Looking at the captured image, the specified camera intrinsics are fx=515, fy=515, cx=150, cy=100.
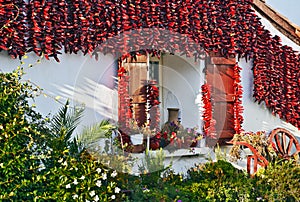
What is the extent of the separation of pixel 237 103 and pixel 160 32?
158cm

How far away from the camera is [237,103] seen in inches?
273

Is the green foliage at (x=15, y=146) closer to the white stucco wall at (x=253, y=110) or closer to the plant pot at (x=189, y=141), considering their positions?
the plant pot at (x=189, y=141)

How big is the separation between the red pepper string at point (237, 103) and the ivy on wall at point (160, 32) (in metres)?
0.28

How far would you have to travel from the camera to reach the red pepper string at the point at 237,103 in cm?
686

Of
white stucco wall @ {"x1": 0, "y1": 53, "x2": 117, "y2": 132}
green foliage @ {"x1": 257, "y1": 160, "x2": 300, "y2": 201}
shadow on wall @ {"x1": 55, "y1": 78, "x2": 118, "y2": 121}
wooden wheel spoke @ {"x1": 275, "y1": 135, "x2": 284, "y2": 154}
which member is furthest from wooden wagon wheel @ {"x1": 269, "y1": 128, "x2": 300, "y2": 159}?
white stucco wall @ {"x1": 0, "y1": 53, "x2": 117, "y2": 132}

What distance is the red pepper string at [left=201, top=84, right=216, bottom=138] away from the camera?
6582 mm

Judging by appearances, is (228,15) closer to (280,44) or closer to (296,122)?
(280,44)

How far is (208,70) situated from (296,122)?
1.77 m

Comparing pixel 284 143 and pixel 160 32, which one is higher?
pixel 160 32

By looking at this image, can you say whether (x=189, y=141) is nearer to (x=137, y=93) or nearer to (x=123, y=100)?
(x=137, y=93)

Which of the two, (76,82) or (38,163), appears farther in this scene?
(76,82)


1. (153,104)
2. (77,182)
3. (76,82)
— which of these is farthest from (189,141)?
(77,182)

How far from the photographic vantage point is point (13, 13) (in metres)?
5.06

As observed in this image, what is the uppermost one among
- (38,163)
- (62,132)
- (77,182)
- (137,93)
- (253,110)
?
(137,93)
